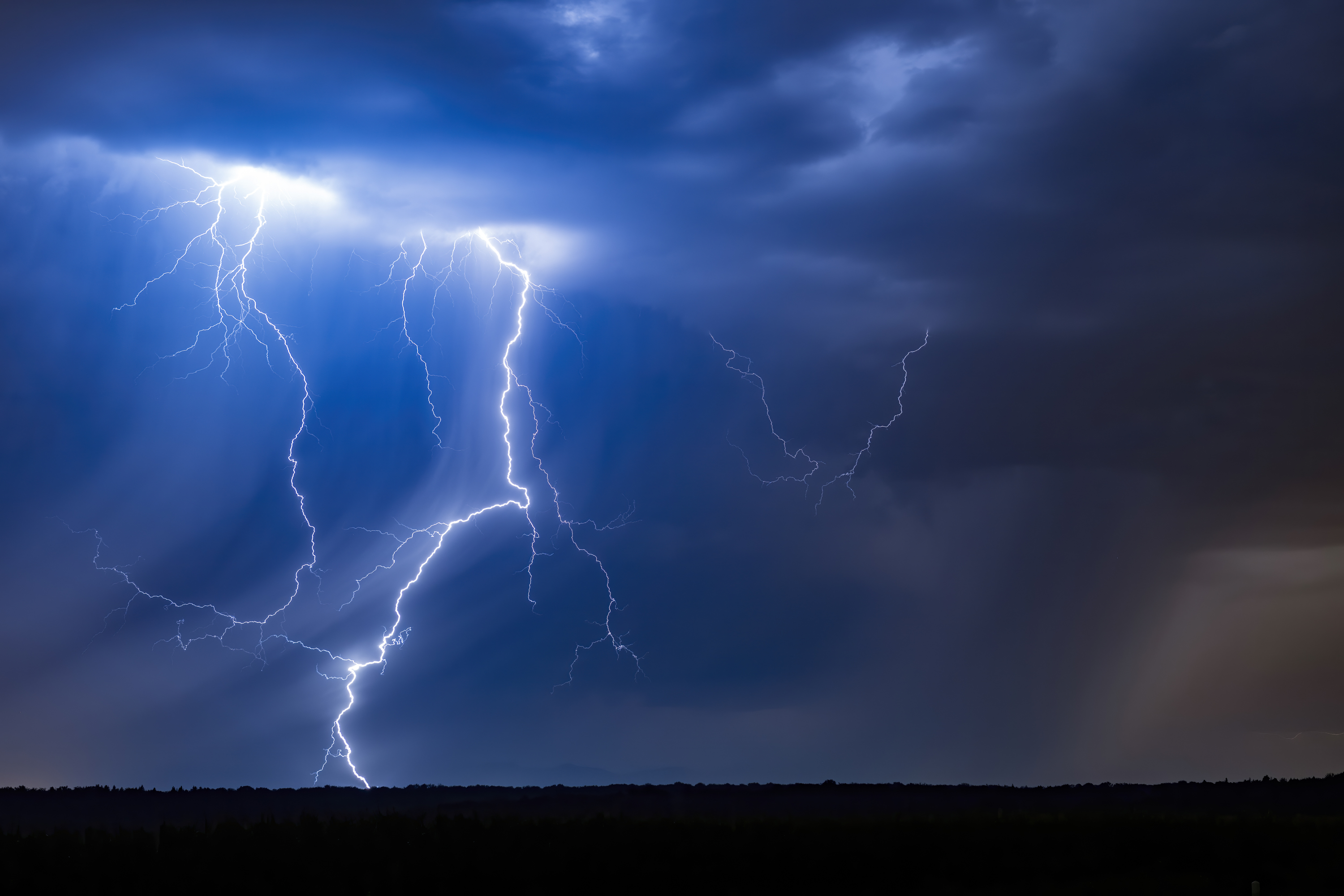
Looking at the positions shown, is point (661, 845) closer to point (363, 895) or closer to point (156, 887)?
point (363, 895)

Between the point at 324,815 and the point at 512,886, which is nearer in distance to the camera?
the point at 512,886

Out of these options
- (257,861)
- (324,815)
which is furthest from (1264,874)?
(324,815)

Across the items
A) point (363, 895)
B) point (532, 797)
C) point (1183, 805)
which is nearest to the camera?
point (363, 895)

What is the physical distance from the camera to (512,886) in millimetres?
17359

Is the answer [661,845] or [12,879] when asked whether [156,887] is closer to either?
[12,879]

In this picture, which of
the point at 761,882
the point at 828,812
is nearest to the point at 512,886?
the point at 761,882

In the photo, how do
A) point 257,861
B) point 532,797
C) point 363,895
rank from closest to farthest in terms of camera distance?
point 363,895 < point 257,861 < point 532,797

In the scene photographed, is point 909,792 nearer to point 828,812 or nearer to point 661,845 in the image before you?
point 828,812

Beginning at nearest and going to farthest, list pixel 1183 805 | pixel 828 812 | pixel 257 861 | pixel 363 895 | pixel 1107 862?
pixel 363 895, pixel 257 861, pixel 1107 862, pixel 828 812, pixel 1183 805

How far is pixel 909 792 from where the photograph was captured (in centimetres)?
3744

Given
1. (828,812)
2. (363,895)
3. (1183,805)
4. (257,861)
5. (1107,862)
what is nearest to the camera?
(363,895)

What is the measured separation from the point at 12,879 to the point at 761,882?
10.3 meters

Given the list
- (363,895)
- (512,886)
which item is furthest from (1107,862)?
(363,895)

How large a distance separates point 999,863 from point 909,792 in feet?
61.5
